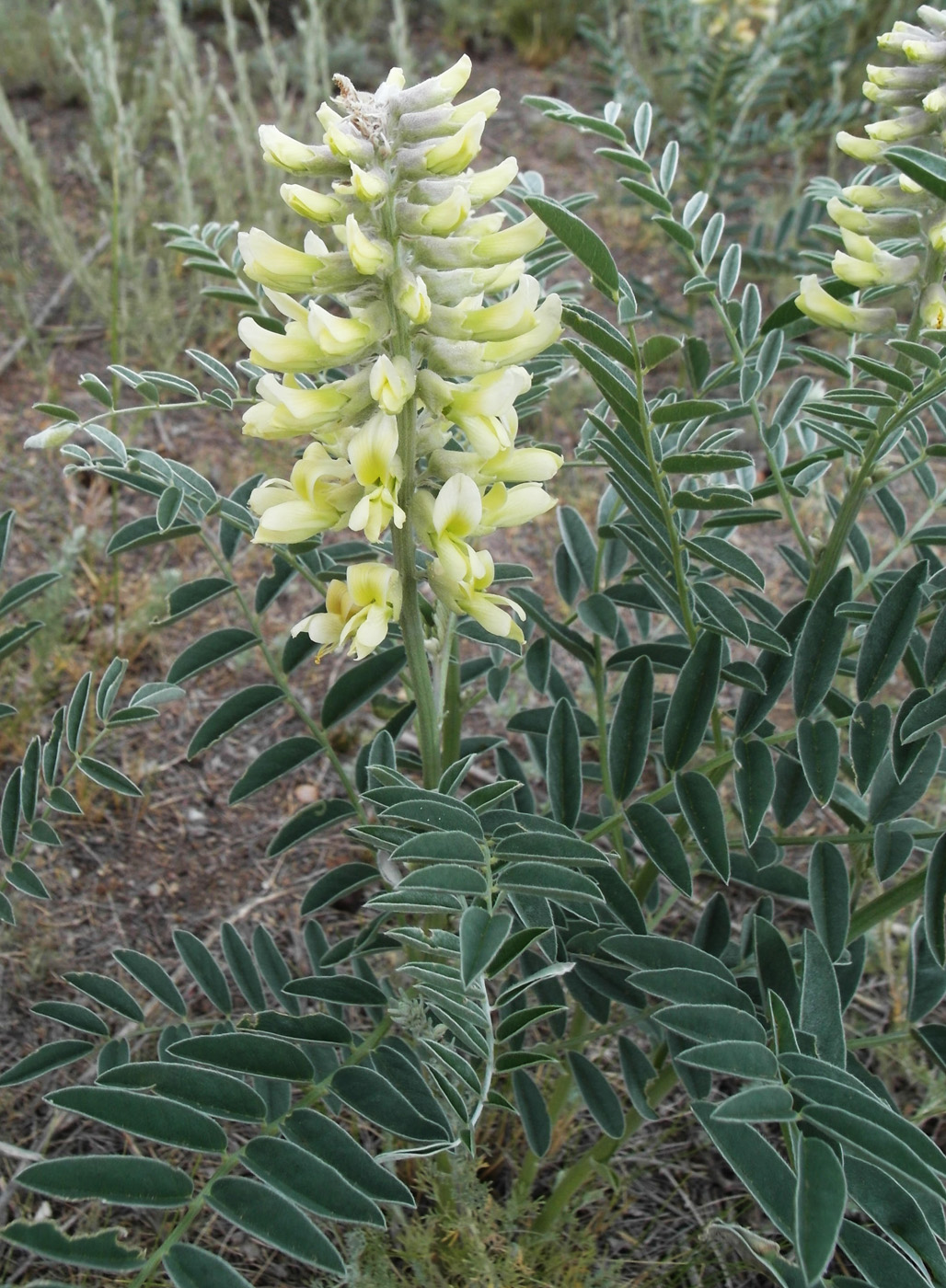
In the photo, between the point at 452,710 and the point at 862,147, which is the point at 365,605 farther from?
the point at 862,147

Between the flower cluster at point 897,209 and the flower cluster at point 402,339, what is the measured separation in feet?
1.47

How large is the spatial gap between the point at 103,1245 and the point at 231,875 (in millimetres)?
1177

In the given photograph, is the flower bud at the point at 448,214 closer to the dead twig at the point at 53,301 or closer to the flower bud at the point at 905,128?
the flower bud at the point at 905,128

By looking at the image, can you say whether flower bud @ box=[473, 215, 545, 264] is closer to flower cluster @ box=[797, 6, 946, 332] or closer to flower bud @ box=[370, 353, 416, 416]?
flower bud @ box=[370, 353, 416, 416]

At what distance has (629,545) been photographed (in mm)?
1381

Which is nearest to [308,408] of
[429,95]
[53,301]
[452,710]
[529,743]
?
[429,95]

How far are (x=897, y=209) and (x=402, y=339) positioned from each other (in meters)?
0.68

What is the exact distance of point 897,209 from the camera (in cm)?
133

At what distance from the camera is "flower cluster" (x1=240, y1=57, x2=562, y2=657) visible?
1020 millimetres

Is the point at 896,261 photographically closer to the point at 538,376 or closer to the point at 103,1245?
the point at 538,376

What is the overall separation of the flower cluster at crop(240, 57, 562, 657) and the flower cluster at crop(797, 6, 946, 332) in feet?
1.47

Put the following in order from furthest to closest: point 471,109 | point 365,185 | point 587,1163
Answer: point 587,1163, point 471,109, point 365,185

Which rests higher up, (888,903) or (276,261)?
(276,261)

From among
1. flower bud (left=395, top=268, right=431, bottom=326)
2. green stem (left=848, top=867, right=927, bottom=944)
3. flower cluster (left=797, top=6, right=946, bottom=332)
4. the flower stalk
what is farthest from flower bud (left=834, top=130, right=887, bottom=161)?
green stem (left=848, top=867, right=927, bottom=944)
